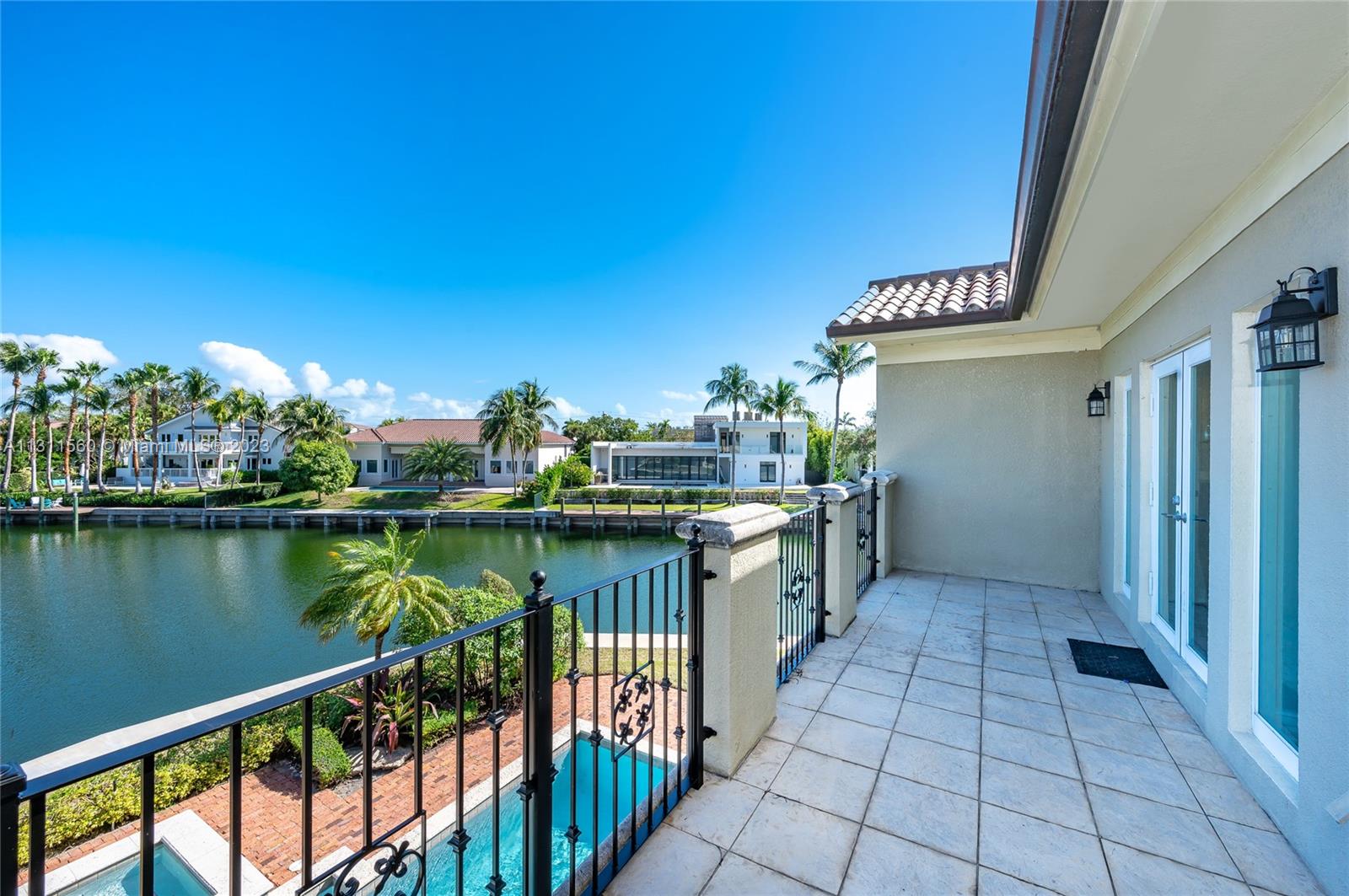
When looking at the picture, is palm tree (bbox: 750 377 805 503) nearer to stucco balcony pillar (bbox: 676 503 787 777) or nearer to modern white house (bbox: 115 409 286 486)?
stucco balcony pillar (bbox: 676 503 787 777)

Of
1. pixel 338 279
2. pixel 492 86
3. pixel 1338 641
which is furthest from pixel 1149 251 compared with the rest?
pixel 338 279

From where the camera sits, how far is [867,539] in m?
5.11

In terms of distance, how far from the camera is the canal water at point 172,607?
891 cm

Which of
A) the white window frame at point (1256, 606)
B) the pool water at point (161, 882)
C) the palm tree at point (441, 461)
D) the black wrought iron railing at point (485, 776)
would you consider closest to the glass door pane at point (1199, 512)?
the white window frame at point (1256, 606)

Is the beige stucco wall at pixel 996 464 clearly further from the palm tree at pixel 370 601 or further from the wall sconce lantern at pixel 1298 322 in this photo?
the palm tree at pixel 370 601

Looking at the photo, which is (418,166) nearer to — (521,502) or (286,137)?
(286,137)

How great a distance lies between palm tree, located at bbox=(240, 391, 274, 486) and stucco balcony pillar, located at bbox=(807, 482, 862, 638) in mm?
37950

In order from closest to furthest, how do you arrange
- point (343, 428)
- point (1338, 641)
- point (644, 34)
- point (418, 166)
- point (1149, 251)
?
point (1338, 641) → point (1149, 251) → point (644, 34) → point (418, 166) → point (343, 428)

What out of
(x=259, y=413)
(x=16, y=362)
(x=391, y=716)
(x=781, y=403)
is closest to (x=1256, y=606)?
(x=391, y=716)

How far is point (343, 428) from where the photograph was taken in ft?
110

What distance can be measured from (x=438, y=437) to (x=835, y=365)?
24.8m

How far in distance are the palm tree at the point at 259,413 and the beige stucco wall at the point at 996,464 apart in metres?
37.7

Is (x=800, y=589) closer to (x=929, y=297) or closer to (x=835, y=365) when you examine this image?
(x=929, y=297)

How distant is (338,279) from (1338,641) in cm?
2967
